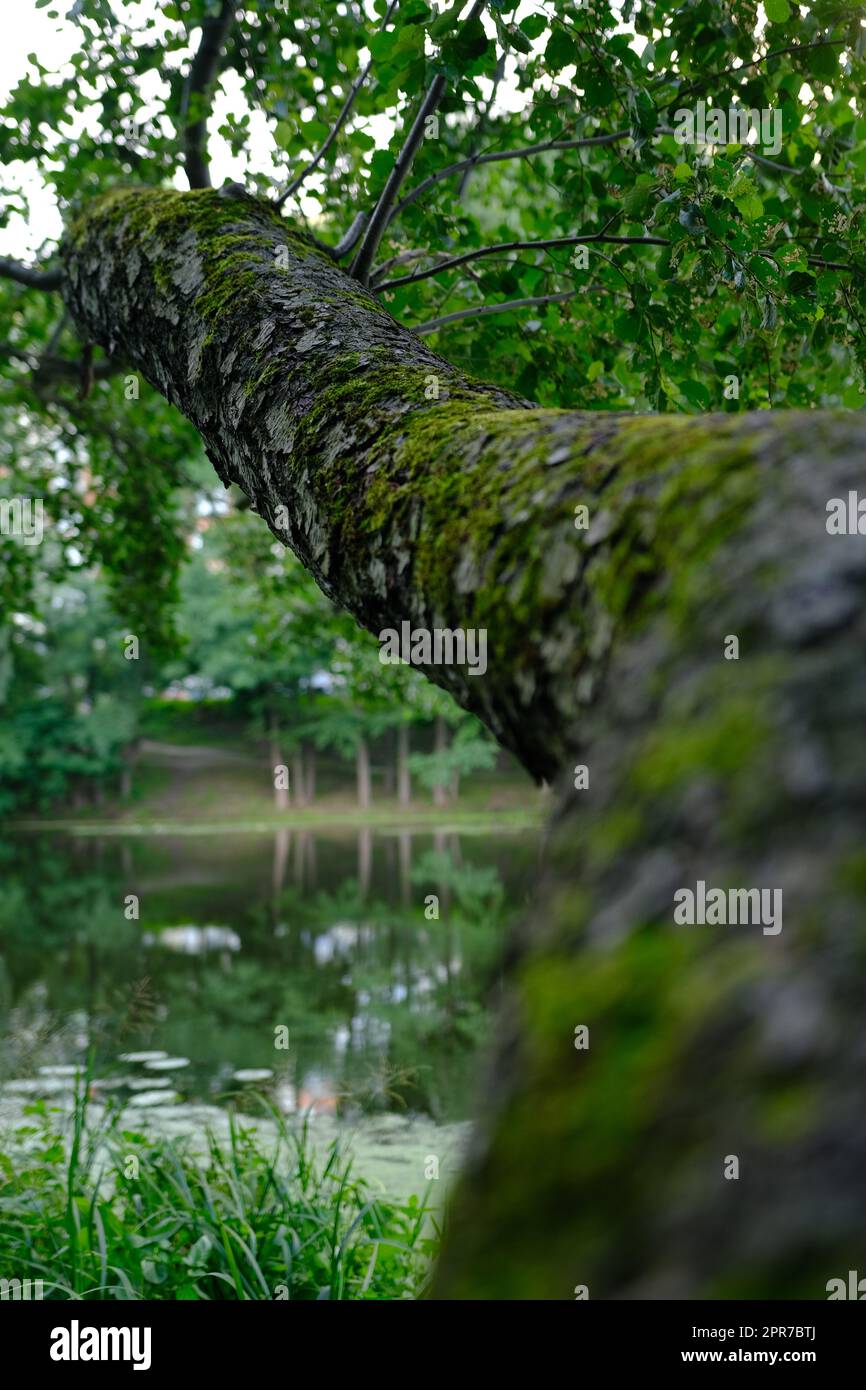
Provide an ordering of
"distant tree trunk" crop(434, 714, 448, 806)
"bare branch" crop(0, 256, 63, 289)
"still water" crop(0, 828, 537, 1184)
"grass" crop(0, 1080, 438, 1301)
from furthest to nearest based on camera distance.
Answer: "distant tree trunk" crop(434, 714, 448, 806) < "still water" crop(0, 828, 537, 1184) < "bare branch" crop(0, 256, 63, 289) < "grass" crop(0, 1080, 438, 1301)

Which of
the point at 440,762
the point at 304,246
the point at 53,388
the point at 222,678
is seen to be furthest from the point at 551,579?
the point at 222,678

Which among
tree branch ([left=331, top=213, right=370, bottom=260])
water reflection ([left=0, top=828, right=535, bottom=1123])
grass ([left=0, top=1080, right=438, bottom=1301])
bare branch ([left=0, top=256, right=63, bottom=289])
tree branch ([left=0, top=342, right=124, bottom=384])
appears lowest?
water reflection ([left=0, top=828, right=535, bottom=1123])

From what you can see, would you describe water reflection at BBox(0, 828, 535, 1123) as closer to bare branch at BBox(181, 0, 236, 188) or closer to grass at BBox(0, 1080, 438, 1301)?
grass at BBox(0, 1080, 438, 1301)

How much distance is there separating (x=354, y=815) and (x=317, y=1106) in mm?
28656

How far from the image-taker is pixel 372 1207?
400 cm

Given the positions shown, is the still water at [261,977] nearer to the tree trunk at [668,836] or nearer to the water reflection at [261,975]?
the water reflection at [261,975]

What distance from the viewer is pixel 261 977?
39.2 ft

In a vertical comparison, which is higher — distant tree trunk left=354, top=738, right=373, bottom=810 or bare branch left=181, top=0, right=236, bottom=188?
bare branch left=181, top=0, right=236, bottom=188

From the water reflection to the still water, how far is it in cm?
3

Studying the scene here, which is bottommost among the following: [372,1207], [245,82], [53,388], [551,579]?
[372,1207]

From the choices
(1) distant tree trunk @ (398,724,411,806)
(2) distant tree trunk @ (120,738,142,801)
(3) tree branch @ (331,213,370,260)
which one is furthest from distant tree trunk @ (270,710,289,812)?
(3) tree branch @ (331,213,370,260)

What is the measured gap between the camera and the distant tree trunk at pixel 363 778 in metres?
35.4

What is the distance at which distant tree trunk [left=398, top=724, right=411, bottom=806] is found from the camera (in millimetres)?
35062
